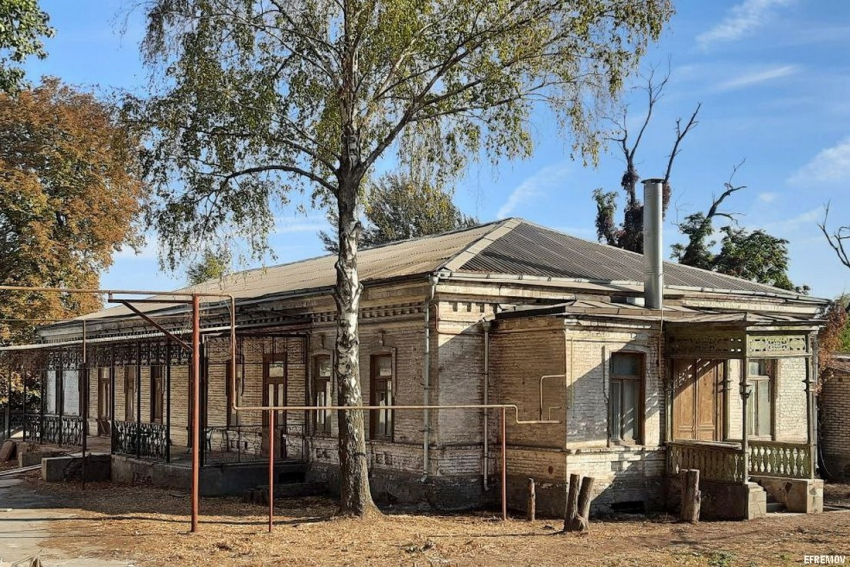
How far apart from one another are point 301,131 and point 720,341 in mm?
8271

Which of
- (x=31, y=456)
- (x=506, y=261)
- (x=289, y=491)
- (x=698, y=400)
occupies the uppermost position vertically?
(x=506, y=261)

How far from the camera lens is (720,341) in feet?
56.6

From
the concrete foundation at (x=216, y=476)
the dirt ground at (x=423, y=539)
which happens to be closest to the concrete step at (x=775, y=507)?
the dirt ground at (x=423, y=539)

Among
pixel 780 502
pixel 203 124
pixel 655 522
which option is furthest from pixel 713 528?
pixel 203 124

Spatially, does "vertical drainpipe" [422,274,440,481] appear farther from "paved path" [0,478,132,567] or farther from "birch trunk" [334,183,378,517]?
"paved path" [0,478,132,567]

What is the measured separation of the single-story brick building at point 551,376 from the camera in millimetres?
17062

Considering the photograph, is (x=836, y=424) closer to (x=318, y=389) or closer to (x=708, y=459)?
(x=708, y=459)

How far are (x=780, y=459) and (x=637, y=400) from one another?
2740 mm

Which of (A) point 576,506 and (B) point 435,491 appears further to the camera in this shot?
(B) point 435,491

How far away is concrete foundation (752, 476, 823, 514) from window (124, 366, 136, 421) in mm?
20263

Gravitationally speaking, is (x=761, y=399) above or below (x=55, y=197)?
below

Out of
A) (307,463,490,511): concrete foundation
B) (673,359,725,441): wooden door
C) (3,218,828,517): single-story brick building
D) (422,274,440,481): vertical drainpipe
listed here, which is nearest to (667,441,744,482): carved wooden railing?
(3,218,828,517): single-story brick building

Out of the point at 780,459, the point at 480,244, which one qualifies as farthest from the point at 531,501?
the point at 480,244

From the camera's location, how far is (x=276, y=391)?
22906mm
